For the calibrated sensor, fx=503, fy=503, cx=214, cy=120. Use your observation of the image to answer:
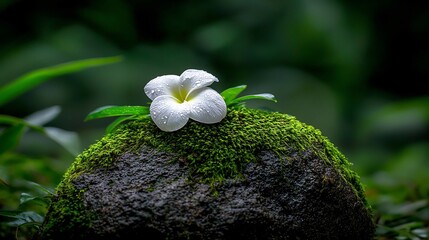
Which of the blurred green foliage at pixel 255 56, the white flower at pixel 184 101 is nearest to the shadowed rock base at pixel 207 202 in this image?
the white flower at pixel 184 101

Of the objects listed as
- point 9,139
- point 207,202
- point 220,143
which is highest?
point 9,139

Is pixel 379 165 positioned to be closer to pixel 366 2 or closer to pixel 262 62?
pixel 262 62

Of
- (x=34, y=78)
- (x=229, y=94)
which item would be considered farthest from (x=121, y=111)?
(x=34, y=78)

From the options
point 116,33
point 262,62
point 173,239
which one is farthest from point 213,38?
point 173,239

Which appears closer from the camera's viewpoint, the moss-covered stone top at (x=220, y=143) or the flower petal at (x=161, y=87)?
the moss-covered stone top at (x=220, y=143)

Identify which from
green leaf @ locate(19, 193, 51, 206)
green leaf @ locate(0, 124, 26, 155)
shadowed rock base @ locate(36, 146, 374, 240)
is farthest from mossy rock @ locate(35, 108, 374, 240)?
green leaf @ locate(0, 124, 26, 155)

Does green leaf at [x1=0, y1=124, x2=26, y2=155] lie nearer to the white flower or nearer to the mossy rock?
the mossy rock

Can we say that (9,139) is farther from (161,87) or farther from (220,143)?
(220,143)

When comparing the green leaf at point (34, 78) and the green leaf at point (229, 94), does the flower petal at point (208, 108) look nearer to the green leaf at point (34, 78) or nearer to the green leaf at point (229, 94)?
the green leaf at point (229, 94)
